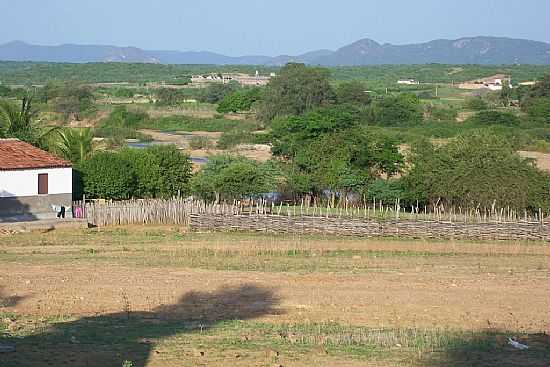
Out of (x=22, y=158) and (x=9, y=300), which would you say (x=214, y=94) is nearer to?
(x=22, y=158)

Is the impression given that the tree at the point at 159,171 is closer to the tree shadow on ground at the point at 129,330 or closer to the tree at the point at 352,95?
the tree shadow on ground at the point at 129,330

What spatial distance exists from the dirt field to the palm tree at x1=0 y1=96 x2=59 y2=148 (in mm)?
10394

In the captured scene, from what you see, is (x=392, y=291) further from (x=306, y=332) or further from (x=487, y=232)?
(x=487, y=232)

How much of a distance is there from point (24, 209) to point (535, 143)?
1923 inches

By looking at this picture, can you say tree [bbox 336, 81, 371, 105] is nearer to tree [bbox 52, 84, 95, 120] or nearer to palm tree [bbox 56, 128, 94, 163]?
tree [bbox 52, 84, 95, 120]

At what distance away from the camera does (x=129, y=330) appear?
15055 millimetres

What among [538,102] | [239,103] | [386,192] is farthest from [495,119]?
[386,192]

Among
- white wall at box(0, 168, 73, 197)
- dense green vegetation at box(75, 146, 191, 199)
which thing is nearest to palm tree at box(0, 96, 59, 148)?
dense green vegetation at box(75, 146, 191, 199)

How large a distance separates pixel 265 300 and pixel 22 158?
674 inches

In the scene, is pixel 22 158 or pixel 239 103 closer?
pixel 22 158

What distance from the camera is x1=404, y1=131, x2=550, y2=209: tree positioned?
35.3 meters

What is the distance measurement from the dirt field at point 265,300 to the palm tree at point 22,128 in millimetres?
10394

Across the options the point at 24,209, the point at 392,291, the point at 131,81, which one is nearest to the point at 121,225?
the point at 24,209

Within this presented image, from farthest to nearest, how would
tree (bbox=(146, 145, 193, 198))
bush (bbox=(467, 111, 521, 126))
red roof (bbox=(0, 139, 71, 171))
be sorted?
1. bush (bbox=(467, 111, 521, 126))
2. tree (bbox=(146, 145, 193, 198))
3. red roof (bbox=(0, 139, 71, 171))
